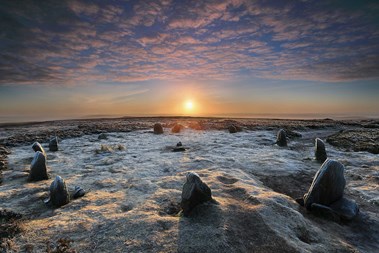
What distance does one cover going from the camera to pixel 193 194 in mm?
5309

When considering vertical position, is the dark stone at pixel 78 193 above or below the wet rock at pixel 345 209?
above

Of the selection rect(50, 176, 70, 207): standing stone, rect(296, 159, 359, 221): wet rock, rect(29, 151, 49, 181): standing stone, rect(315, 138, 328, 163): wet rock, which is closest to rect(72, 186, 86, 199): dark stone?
rect(50, 176, 70, 207): standing stone

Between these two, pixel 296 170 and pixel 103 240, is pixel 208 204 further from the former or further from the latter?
pixel 296 170

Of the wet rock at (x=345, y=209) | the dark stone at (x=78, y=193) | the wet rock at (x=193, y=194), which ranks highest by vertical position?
the wet rock at (x=193, y=194)

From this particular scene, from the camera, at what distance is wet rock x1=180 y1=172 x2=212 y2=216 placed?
5.27m

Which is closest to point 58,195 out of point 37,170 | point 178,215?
point 37,170

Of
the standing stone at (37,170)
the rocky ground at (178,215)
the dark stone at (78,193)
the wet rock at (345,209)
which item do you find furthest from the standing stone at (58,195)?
the wet rock at (345,209)

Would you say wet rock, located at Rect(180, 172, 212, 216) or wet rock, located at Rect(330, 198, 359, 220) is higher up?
wet rock, located at Rect(180, 172, 212, 216)

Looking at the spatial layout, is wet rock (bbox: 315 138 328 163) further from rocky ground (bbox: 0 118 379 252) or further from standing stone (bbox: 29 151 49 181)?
standing stone (bbox: 29 151 49 181)

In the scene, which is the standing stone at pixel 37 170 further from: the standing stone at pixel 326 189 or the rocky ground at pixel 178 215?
the standing stone at pixel 326 189

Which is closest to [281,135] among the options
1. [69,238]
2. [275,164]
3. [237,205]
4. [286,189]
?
[275,164]

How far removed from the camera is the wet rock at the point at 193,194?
527cm

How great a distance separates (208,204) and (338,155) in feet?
31.0

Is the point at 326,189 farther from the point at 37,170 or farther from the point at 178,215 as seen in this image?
the point at 37,170
